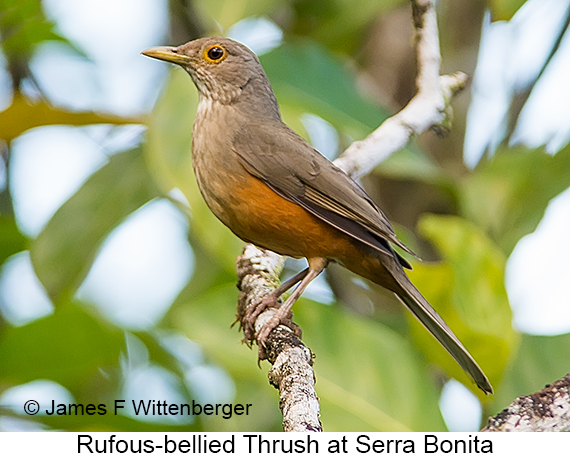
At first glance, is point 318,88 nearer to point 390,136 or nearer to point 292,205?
point 390,136

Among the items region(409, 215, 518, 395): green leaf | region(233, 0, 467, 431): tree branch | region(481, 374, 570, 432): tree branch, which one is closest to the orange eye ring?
region(233, 0, 467, 431): tree branch

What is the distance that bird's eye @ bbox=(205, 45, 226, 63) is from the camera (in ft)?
15.2

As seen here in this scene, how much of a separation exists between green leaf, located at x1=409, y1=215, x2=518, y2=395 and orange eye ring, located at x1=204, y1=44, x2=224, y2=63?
1514 millimetres

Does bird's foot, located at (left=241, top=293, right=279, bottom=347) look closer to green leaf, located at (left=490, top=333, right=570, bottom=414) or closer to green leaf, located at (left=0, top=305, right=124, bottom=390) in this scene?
green leaf, located at (left=0, top=305, right=124, bottom=390)

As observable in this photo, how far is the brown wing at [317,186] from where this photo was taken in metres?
4.17

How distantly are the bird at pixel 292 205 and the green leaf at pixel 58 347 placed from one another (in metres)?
1.02

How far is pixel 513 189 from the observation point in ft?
17.7

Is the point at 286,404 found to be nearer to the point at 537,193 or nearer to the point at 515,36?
the point at 537,193

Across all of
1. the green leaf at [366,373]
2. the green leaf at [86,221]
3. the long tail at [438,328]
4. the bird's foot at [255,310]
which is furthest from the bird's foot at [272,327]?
the green leaf at [86,221]

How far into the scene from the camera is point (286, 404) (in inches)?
120

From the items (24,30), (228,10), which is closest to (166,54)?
(228,10)

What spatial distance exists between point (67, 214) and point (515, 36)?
3.25 meters
